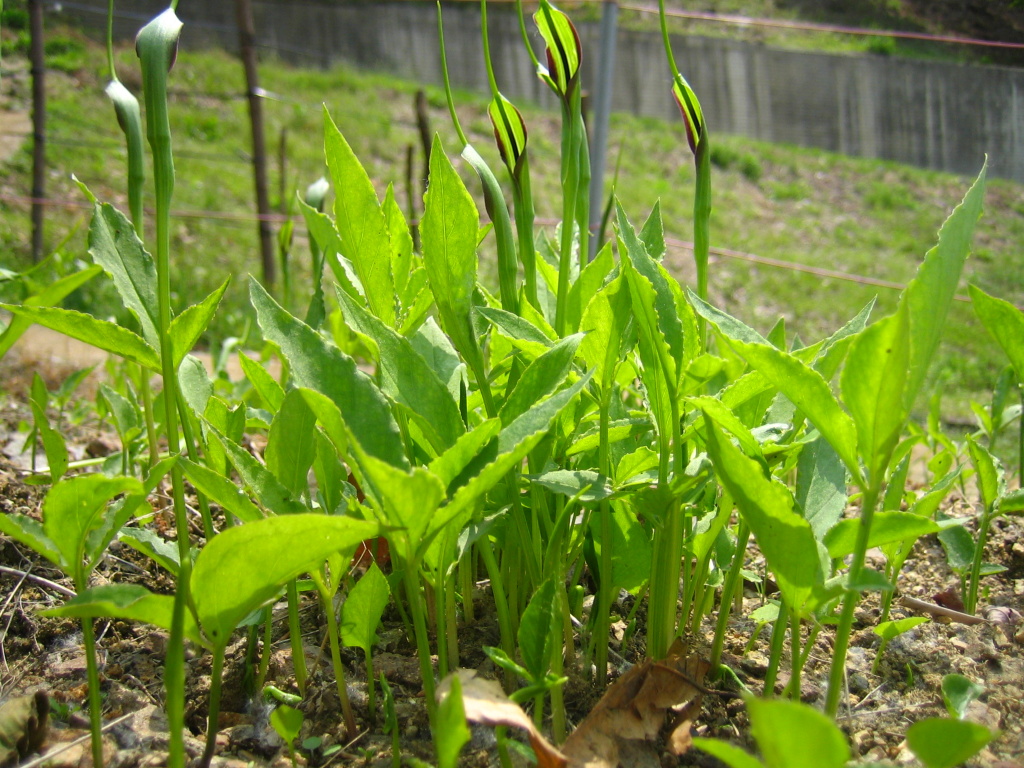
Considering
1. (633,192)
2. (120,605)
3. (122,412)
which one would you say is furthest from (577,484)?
(633,192)

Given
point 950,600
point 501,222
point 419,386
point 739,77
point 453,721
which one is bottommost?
point 950,600

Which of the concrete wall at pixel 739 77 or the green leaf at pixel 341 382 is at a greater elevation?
the concrete wall at pixel 739 77

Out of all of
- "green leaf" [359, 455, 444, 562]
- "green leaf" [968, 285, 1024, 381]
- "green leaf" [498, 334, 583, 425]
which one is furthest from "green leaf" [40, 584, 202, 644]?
"green leaf" [968, 285, 1024, 381]

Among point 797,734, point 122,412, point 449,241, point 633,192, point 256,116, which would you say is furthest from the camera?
point 633,192

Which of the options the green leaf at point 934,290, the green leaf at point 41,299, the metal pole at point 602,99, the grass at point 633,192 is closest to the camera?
the green leaf at point 934,290

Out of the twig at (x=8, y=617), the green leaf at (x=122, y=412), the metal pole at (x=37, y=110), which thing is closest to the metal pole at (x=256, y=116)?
the metal pole at (x=37, y=110)

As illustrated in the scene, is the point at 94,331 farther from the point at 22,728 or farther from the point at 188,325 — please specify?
the point at 22,728

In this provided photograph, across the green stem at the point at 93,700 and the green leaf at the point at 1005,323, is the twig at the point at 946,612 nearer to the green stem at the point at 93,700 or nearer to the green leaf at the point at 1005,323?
the green leaf at the point at 1005,323
